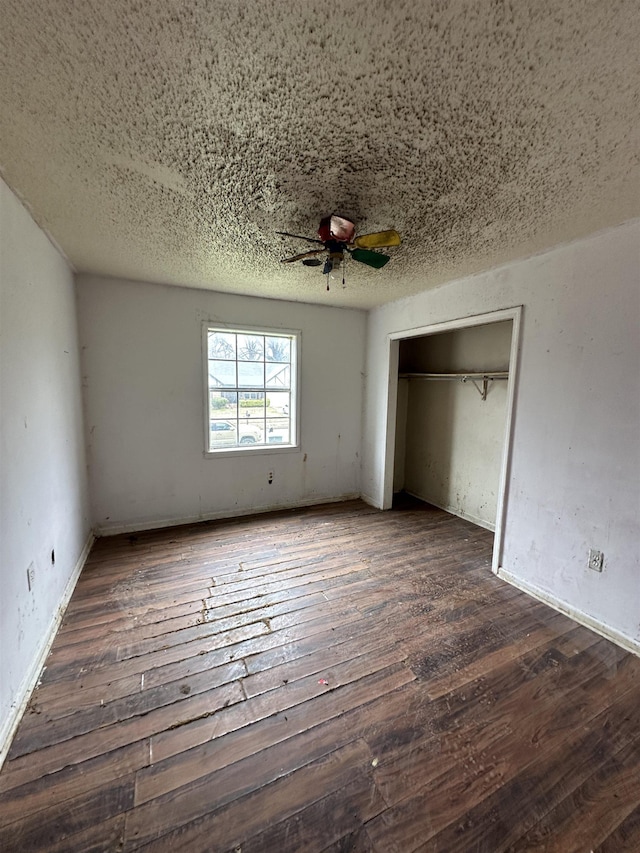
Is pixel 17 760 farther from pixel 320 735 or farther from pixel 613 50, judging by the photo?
pixel 613 50

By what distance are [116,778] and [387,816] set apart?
1003 mm

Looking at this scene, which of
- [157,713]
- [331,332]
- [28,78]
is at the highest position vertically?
[28,78]

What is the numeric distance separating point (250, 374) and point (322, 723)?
311 centimetres

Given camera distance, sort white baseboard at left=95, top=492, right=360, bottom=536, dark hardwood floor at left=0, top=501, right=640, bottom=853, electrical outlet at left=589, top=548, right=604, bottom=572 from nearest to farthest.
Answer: dark hardwood floor at left=0, top=501, right=640, bottom=853
electrical outlet at left=589, top=548, right=604, bottom=572
white baseboard at left=95, top=492, right=360, bottom=536

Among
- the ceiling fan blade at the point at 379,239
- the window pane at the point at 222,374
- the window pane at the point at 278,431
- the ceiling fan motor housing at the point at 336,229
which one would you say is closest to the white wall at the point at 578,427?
the ceiling fan blade at the point at 379,239

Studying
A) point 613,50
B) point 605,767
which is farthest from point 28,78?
point 605,767

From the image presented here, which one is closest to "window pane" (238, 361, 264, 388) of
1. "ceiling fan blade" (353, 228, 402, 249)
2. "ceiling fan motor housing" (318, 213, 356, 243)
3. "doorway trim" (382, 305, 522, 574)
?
"doorway trim" (382, 305, 522, 574)

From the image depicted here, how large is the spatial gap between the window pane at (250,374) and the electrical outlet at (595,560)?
3219 mm

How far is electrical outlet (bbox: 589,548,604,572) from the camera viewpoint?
6.87 ft

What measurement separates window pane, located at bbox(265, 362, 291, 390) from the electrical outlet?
3.10 metres

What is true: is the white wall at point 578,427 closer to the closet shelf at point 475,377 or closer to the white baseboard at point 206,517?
the closet shelf at point 475,377

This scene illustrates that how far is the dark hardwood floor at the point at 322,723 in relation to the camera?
114cm

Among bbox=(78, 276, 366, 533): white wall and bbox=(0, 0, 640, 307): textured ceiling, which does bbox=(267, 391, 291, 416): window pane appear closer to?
bbox=(78, 276, 366, 533): white wall

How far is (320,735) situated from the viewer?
4.75 feet
